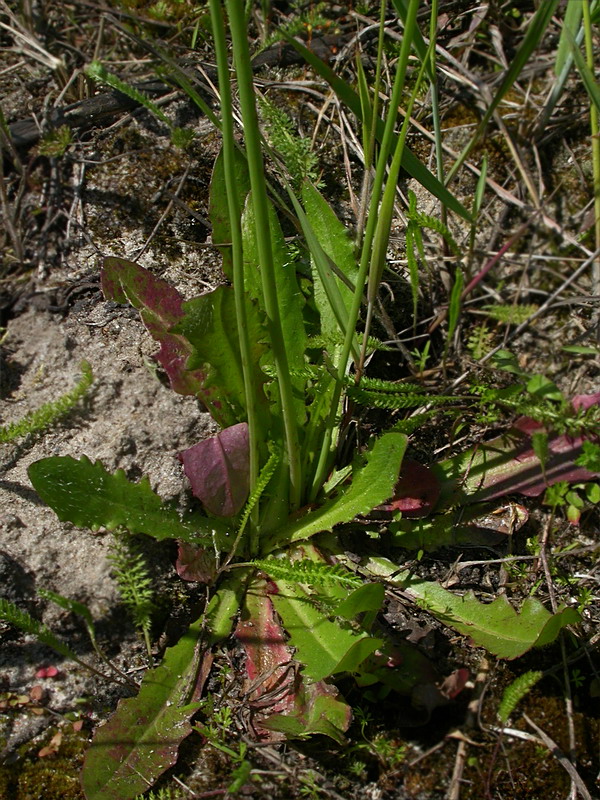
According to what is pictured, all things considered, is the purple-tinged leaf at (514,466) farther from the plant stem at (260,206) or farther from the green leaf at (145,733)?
the green leaf at (145,733)

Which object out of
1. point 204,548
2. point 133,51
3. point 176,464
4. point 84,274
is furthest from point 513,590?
point 133,51

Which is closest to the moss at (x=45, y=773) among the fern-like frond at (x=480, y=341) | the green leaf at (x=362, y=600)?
the green leaf at (x=362, y=600)

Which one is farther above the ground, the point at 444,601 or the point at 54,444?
the point at 54,444

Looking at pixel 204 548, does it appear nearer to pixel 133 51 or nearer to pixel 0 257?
pixel 0 257

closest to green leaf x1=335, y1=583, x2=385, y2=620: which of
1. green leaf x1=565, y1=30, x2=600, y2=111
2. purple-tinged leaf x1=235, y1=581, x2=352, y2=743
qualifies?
purple-tinged leaf x1=235, y1=581, x2=352, y2=743

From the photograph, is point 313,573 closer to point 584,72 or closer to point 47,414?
point 47,414

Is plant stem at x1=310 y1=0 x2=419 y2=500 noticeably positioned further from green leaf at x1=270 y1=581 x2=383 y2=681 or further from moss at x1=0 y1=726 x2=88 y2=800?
moss at x1=0 y1=726 x2=88 y2=800
